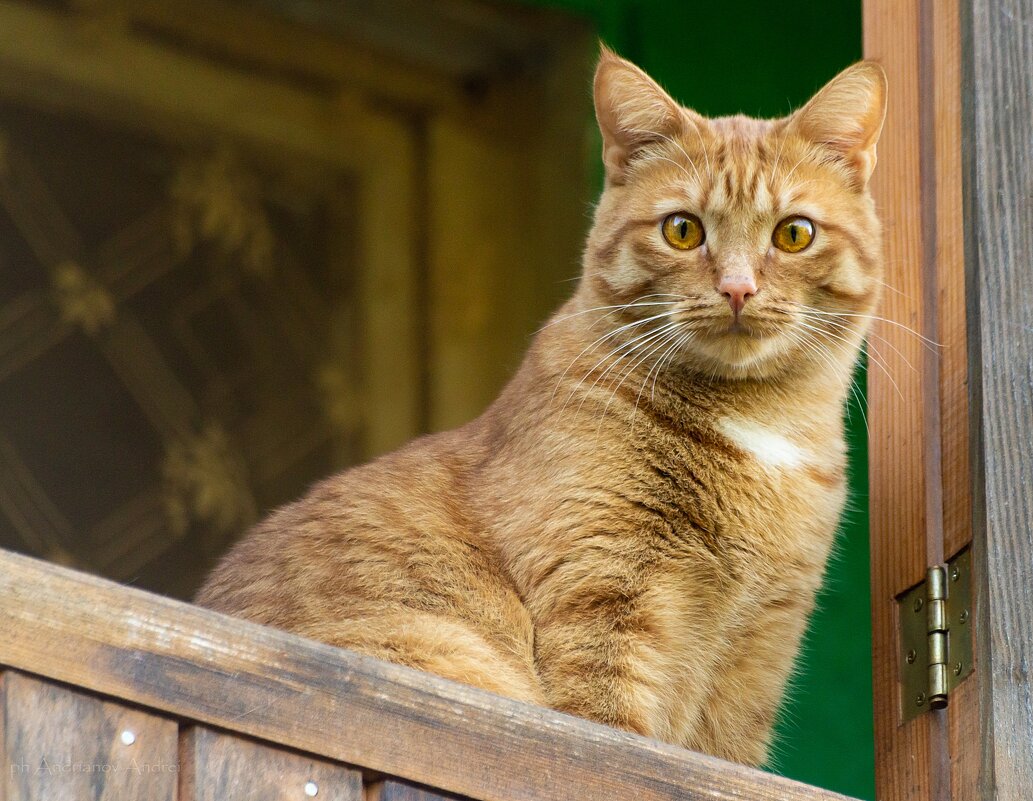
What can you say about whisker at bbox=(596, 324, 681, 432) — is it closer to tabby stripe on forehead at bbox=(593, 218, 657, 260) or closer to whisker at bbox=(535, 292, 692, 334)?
whisker at bbox=(535, 292, 692, 334)

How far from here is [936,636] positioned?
1913 millimetres

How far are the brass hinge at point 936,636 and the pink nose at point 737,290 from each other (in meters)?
0.48

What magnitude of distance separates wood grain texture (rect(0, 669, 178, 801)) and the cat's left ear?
4.54 ft

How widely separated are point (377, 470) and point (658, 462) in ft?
1.54

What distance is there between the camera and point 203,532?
3.90 meters

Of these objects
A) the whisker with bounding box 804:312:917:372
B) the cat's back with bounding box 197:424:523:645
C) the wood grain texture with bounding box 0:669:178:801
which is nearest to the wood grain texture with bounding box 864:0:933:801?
the whisker with bounding box 804:312:917:372

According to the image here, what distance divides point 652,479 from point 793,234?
45 cm

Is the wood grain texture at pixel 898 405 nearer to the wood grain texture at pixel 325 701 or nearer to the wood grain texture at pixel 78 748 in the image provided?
the wood grain texture at pixel 325 701

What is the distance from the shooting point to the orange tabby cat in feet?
6.73

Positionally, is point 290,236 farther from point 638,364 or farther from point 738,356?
point 738,356

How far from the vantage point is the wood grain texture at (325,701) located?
1414 millimetres

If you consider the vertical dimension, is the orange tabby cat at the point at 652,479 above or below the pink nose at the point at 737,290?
below

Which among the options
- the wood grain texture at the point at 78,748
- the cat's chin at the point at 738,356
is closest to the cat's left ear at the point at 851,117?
the cat's chin at the point at 738,356

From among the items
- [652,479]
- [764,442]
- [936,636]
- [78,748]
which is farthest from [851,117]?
[78,748]
